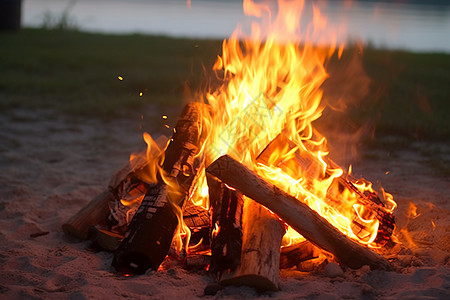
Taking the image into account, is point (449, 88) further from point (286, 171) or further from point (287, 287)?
point (287, 287)

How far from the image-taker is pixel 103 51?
1273cm

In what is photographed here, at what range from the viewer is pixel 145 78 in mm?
9820

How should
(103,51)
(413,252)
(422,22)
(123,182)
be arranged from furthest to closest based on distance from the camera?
(422,22)
(103,51)
(123,182)
(413,252)

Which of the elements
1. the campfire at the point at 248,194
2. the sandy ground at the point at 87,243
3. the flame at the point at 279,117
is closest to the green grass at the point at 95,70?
the sandy ground at the point at 87,243

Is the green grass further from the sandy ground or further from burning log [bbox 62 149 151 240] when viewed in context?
burning log [bbox 62 149 151 240]

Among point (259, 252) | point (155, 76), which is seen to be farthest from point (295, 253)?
point (155, 76)

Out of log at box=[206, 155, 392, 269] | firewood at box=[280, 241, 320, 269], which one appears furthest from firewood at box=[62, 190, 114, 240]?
firewood at box=[280, 241, 320, 269]

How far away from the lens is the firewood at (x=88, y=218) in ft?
12.3

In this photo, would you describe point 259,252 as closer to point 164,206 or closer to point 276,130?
point 164,206

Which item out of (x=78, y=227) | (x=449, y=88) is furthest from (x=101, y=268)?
(x=449, y=88)

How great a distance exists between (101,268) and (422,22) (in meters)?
28.2

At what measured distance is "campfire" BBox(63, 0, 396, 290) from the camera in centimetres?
304

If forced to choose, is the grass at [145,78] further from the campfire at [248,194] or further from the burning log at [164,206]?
the burning log at [164,206]

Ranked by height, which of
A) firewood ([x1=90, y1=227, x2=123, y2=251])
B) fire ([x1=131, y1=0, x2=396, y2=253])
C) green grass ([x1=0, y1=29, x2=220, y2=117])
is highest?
green grass ([x1=0, y1=29, x2=220, y2=117])
